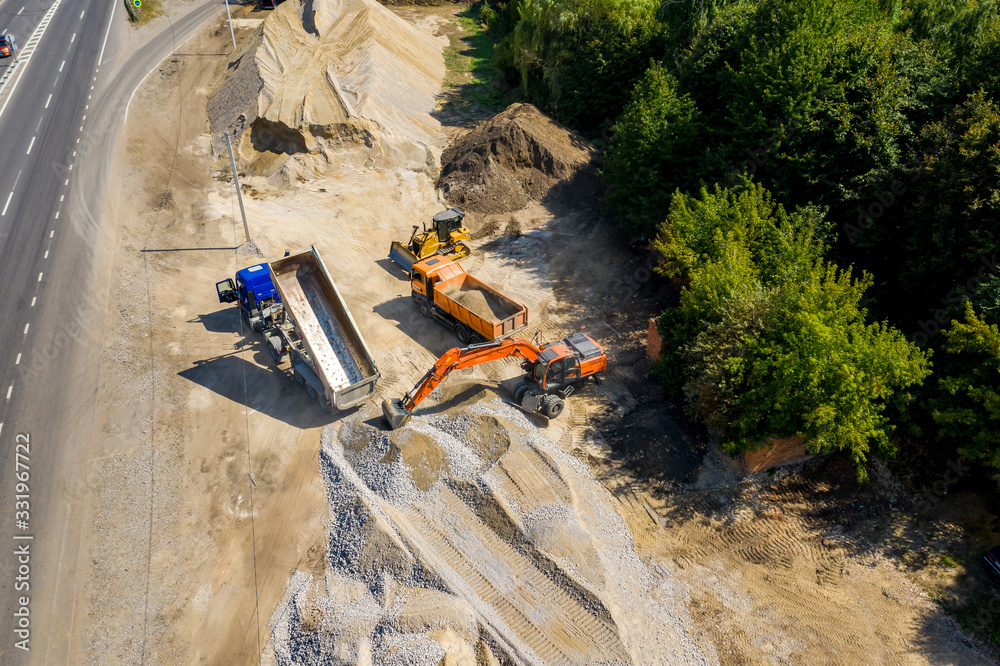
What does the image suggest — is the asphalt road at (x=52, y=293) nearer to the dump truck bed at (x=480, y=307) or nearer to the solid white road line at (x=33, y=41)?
the solid white road line at (x=33, y=41)

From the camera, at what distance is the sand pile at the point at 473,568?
14.2 metres

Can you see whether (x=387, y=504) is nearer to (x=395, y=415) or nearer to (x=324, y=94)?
(x=395, y=415)

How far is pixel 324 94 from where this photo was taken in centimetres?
3612

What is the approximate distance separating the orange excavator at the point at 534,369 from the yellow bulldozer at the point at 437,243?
856 centimetres

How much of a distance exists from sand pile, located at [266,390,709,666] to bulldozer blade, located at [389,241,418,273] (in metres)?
10.5

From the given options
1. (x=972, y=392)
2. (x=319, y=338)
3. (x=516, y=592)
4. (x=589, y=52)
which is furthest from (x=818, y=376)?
(x=589, y=52)

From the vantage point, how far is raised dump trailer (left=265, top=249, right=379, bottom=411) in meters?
20.0

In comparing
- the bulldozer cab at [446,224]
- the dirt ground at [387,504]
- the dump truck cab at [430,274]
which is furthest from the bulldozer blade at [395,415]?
the bulldozer cab at [446,224]

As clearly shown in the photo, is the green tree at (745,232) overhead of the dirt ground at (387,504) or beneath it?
overhead

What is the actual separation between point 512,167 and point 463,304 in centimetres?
1197

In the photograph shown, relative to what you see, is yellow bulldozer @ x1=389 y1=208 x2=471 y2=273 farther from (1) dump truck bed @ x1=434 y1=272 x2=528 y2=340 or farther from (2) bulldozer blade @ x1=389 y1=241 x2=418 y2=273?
(1) dump truck bed @ x1=434 y1=272 x2=528 y2=340

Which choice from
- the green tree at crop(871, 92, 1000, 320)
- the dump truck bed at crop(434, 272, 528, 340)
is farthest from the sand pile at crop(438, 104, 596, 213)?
the green tree at crop(871, 92, 1000, 320)

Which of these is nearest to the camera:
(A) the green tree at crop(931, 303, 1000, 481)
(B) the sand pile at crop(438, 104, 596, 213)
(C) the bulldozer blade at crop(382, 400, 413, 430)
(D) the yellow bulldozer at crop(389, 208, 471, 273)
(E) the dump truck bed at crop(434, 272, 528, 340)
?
(A) the green tree at crop(931, 303, 1000, 481)

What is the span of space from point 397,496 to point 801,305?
1246 cm
